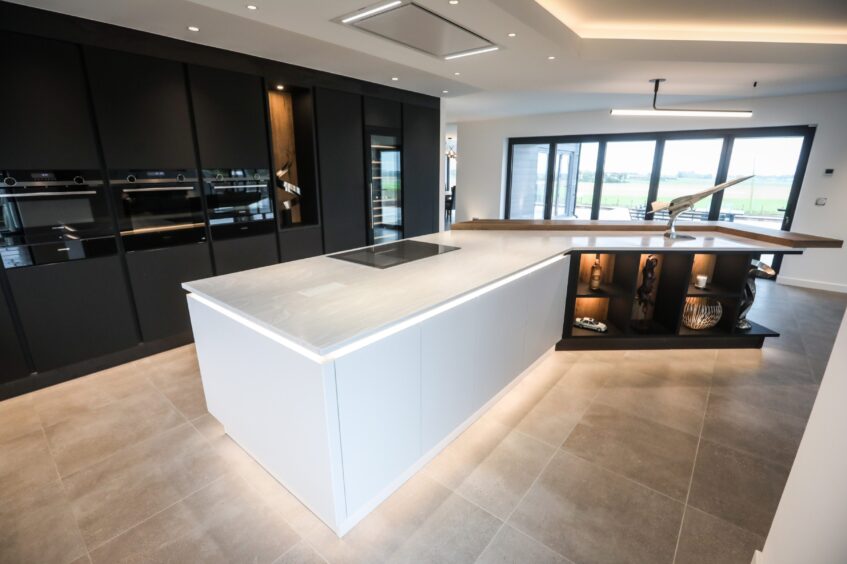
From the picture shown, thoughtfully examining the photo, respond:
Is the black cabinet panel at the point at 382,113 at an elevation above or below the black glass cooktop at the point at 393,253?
above

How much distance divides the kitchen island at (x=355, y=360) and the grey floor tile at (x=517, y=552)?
1.65ft

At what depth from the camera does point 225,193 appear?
11.6 ft

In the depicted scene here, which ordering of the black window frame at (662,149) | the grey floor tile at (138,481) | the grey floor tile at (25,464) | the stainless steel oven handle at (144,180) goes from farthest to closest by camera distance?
the black window frame at (662,149)
the stainless steel oven handle at (144,180)
the grey floor tile at (25,464)
the grey floor tile at (138,481)

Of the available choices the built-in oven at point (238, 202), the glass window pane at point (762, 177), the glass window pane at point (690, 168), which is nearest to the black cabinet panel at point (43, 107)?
the built-in oven at point (238, 202)

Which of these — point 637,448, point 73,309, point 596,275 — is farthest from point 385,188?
point 637,448

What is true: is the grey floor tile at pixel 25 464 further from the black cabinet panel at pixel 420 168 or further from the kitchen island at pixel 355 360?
the black cabinet panel at pixel 420 168

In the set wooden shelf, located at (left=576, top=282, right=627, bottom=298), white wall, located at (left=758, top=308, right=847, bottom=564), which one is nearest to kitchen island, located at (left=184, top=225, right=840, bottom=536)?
wooden shelf, located at (left=576, top=282, right=627, bottom=298)

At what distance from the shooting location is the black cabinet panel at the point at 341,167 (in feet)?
14.2

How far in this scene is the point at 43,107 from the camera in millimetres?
2523

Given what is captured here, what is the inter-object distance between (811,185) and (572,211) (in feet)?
11.1

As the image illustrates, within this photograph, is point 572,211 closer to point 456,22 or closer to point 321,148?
point 321,148

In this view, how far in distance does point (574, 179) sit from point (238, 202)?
6302 mm

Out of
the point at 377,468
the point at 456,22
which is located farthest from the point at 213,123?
the point at 377,468

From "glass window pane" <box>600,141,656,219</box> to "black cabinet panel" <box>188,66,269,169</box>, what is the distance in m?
5.84
